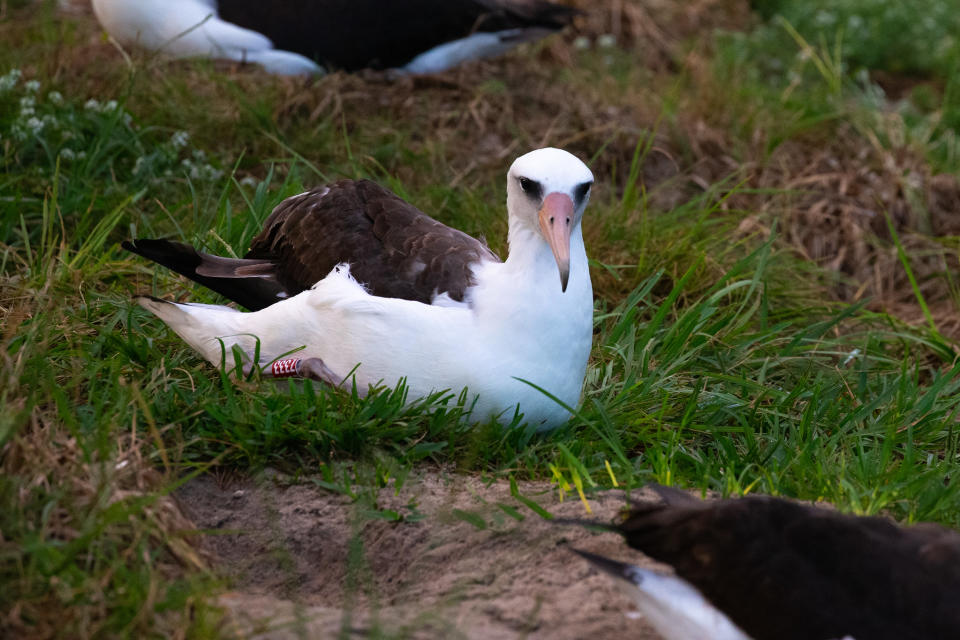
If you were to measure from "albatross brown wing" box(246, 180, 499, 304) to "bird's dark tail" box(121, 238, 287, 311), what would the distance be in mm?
50

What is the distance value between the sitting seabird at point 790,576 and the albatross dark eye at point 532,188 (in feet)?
3.98

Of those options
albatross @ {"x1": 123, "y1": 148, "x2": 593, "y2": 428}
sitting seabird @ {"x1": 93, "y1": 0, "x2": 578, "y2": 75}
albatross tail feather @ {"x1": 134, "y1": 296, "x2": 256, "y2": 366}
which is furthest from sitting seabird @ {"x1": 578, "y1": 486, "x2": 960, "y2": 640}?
sitting seabird @ {"x1": 93, "y1": 0, "x2": 578, "y2": 75}

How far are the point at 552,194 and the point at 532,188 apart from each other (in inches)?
3.5

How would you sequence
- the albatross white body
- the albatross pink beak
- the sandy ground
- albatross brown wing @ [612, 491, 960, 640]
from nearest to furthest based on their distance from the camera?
albatross brown wing @ [612, 491, 960, 640] → the sandy ground → the albatross pink beak → the albatross white body

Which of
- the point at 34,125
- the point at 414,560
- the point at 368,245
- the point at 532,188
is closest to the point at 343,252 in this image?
the point at 368,245

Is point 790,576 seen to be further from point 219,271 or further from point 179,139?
point 179,139

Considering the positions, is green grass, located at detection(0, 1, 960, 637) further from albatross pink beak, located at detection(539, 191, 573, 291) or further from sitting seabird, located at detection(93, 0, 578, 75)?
albatross pink beak, located at detection(539, 191, 573, 291)

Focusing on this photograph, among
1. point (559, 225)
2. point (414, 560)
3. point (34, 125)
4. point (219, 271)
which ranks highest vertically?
point (559, 225)

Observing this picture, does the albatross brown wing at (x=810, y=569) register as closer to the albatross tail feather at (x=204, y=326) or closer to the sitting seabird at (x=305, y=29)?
the albatross tail feather at (x=204, y=326)

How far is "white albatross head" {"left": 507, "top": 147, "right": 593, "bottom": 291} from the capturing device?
3.51 metres

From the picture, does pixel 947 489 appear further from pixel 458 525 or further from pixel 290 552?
pixel 290 552

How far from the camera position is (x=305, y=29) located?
6.64 m

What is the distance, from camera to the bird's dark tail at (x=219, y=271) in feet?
13.5

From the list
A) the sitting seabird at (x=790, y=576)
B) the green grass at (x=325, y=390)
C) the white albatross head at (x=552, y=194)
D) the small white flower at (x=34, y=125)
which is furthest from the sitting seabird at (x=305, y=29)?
the sitting seabird at (x=790, y=576)
